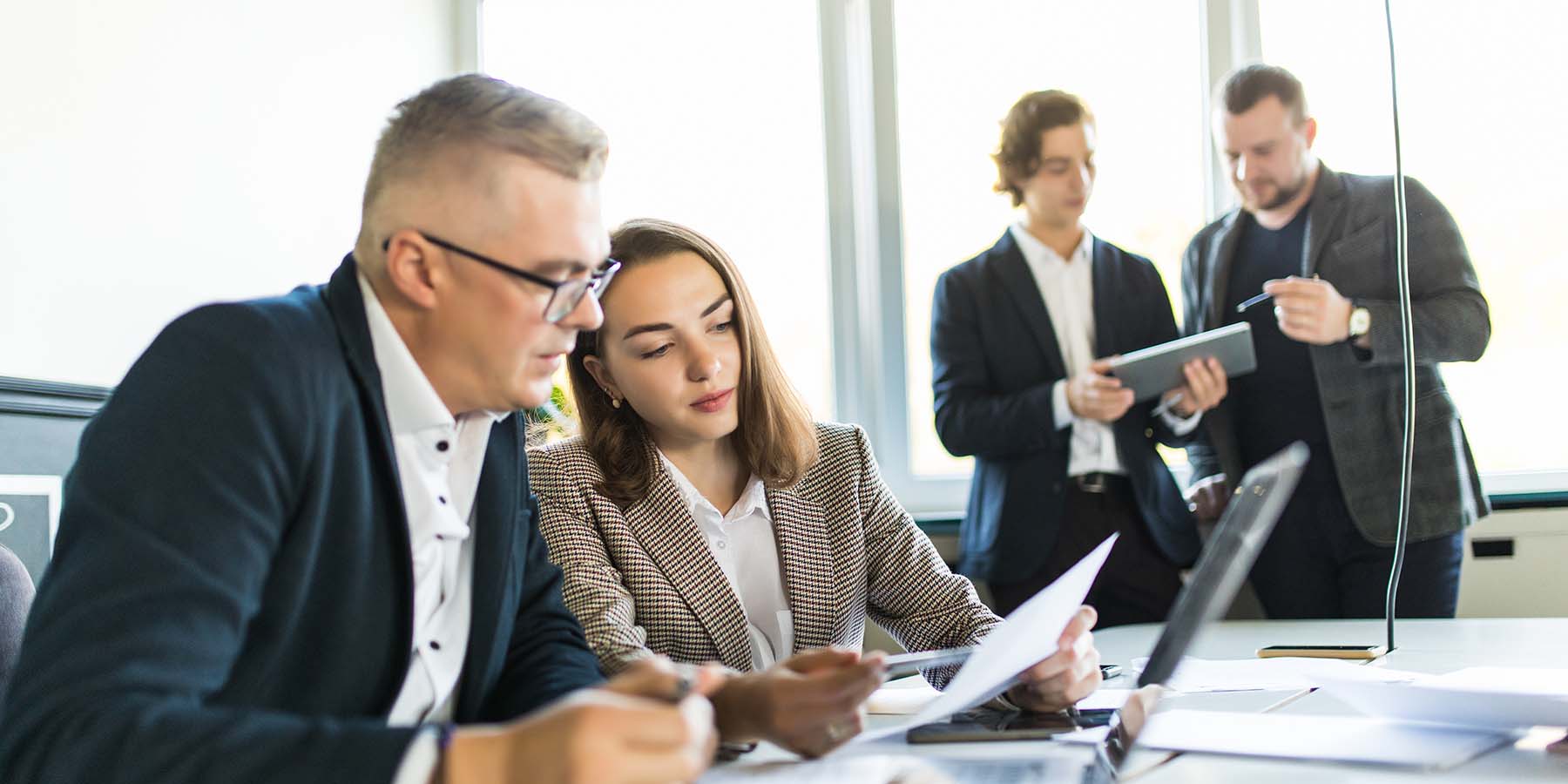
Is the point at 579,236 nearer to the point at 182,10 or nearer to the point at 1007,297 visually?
the point at 1007,297

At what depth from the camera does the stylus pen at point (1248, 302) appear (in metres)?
2.72

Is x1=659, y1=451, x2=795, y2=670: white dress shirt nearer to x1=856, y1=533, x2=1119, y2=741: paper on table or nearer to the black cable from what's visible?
x1=856, y1=533, x2=1119, y2=741: paper on table

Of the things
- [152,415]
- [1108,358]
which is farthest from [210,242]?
[152,415]

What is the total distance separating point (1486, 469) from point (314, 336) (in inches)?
122

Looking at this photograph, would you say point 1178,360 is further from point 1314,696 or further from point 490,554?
point 490,554

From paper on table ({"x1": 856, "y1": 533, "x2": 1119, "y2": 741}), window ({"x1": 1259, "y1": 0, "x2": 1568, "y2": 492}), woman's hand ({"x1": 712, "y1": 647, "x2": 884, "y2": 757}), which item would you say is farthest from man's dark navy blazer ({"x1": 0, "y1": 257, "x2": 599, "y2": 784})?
window ({"x1": 1259, "y1": 0, "x2": 1568, "y2": 492})

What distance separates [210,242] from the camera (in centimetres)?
298

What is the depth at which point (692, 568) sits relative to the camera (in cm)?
163

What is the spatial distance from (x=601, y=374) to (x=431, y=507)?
26.3 inches

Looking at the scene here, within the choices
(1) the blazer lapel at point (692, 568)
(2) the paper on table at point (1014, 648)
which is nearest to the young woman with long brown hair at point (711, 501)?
(1) the blazer lapel at point (692, 568)

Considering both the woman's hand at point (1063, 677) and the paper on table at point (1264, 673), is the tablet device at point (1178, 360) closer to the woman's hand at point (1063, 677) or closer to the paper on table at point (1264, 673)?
the paper on table at point (1264, 673)

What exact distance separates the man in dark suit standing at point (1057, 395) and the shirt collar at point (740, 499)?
119 cm

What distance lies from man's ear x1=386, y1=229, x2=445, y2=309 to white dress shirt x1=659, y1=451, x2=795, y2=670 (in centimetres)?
65

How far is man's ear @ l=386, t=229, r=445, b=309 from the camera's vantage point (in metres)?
1.11
